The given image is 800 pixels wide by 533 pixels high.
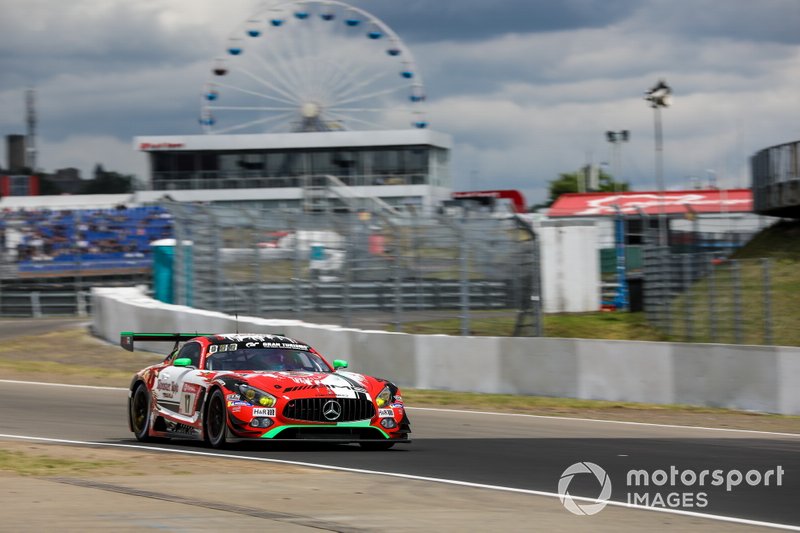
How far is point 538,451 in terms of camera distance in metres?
11.1

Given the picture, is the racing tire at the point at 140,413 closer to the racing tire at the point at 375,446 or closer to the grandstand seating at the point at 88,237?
the racing tire at the point at 375,446

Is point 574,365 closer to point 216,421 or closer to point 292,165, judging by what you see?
point 216,421

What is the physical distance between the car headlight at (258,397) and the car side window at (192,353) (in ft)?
3.90

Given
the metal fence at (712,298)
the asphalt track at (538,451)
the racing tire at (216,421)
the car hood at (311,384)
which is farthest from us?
the metal fence at (712,298)

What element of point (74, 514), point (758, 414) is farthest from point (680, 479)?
point (758, 414)

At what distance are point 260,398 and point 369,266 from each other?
1200 cm

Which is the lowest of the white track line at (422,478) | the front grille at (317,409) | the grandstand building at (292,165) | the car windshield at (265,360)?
the white track line at (422,478)

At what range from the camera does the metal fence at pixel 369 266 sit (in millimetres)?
21547

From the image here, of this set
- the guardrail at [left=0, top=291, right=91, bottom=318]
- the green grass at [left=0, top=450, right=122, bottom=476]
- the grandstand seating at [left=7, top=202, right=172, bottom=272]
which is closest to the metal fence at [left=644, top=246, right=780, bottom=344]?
the green grass at [left=0, top=450, right=122, bottom=476]

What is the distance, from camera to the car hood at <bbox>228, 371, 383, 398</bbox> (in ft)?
34.7

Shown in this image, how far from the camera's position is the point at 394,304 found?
21719 mm

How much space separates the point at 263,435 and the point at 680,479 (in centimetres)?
359

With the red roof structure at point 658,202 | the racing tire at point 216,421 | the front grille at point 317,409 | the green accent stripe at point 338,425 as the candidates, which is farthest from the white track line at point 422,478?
the red roof structure at point 658,202

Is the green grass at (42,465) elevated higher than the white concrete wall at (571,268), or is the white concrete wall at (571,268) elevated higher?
the white concrete wall at (571,268)
